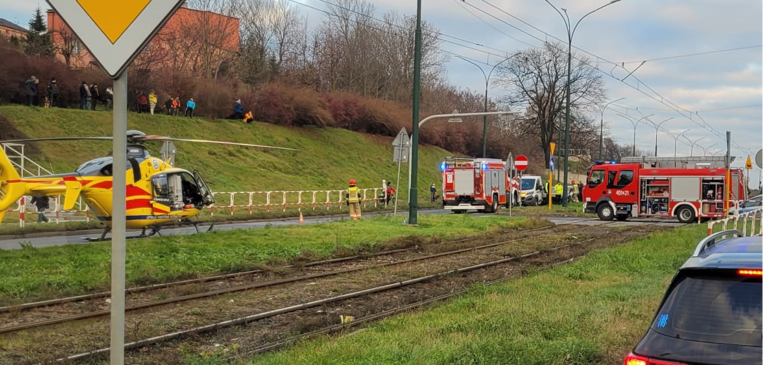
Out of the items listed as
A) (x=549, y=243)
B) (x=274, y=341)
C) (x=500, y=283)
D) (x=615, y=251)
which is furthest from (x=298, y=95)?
(x=274, y=341)

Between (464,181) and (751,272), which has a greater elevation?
(464,181)

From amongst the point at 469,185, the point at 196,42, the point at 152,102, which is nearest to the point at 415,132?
the point at 469,185

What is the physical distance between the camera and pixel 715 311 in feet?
13.7

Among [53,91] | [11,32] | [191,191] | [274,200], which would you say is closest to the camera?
[191,191]

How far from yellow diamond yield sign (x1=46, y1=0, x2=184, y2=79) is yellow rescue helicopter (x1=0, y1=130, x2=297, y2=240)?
11.7 meters

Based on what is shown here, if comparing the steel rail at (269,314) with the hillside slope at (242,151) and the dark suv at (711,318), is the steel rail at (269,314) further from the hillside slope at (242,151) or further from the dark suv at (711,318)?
the hillside slope at (242,151)

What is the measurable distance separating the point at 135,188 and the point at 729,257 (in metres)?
15.3

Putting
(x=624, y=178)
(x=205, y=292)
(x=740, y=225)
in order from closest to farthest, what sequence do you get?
1. (x=205, y=292)
2. (x=740, y=225)
3. (x=624, y=178)

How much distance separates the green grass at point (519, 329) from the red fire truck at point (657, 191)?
21.4 meters

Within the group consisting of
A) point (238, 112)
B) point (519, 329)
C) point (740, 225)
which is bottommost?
point (519, 329)

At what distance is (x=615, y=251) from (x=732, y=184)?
19808 millimetres

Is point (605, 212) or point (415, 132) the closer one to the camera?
point (415, 132)

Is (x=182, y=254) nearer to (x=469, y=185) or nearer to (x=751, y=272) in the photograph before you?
(x=751, y=272)

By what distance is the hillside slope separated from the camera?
33.9m
